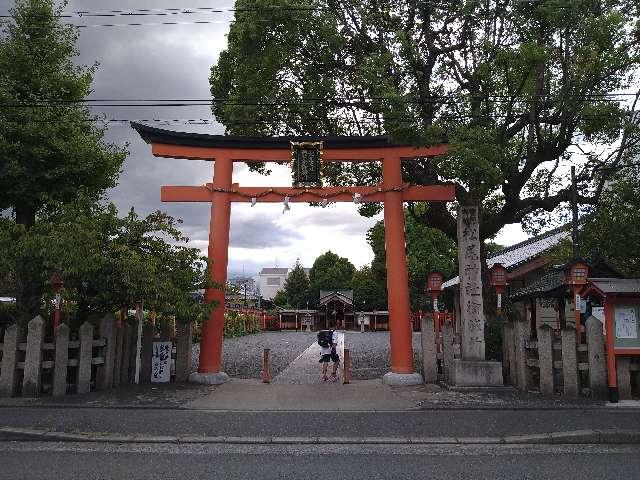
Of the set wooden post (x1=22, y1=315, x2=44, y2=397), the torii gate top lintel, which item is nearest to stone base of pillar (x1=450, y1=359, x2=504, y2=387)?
the torii gate top lintel

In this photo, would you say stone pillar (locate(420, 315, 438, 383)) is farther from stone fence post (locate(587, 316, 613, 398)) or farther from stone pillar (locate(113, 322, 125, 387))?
stone pillar (locate(113, 322, 125, 387))

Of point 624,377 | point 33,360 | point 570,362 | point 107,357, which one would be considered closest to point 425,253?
point 570,362

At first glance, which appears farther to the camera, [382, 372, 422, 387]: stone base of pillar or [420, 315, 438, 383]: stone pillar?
[420, 315, 438, 383]: stone pillar

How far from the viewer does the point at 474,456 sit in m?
6.59

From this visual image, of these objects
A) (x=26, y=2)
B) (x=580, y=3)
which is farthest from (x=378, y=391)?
(x=26, y=2)

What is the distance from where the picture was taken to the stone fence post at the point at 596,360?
10203mm

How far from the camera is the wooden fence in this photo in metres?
10.6

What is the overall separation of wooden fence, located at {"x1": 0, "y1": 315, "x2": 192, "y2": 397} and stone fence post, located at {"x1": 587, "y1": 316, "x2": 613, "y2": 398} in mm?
10669

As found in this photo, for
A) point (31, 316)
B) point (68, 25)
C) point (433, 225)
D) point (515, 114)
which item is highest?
point (68, 25)

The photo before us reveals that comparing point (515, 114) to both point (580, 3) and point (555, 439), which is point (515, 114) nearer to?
point (580, 3)

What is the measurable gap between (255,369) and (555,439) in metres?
10.7

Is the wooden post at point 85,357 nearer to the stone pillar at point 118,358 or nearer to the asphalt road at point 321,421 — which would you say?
the stone pillar at point 118,358

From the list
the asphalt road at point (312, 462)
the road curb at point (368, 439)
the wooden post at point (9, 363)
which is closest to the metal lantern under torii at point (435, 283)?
the road curb at point (368, 439)

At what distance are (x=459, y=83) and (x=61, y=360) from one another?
1199 cm
